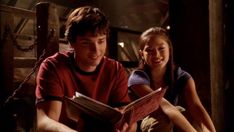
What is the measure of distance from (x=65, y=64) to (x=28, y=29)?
9166 millimetres

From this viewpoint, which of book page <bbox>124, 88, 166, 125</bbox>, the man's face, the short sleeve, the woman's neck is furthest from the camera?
the woman's neck

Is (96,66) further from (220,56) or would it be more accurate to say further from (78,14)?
(220,56)

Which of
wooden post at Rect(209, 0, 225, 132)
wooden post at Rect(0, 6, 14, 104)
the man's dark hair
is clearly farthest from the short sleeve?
wooden post at Rect(0, 6, 14, 104)

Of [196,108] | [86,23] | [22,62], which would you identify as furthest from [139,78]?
[22,62]

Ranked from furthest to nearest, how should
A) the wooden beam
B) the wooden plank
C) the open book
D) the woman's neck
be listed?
the wooden beam → the wooden plank → the woman's neck → the open book

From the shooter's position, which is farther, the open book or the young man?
the young man

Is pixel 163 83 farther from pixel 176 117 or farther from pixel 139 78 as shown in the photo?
pixel 176 117

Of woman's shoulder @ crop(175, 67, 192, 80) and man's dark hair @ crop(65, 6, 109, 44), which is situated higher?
man's dark hair @ crop(65, 6, 109, 44)

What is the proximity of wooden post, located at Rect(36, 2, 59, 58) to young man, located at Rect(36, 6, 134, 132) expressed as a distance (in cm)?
150

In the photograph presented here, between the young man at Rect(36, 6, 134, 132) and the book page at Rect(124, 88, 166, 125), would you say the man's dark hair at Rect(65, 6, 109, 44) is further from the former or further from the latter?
the book page at Rect(124, 88, 166, 125)

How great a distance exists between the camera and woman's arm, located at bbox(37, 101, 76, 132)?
7.78 feet

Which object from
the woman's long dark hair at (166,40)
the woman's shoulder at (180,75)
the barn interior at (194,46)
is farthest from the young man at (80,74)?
the barn interior at (194,46)

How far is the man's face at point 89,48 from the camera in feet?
8.72

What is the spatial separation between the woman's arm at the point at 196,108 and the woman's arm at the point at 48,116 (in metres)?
1.67
